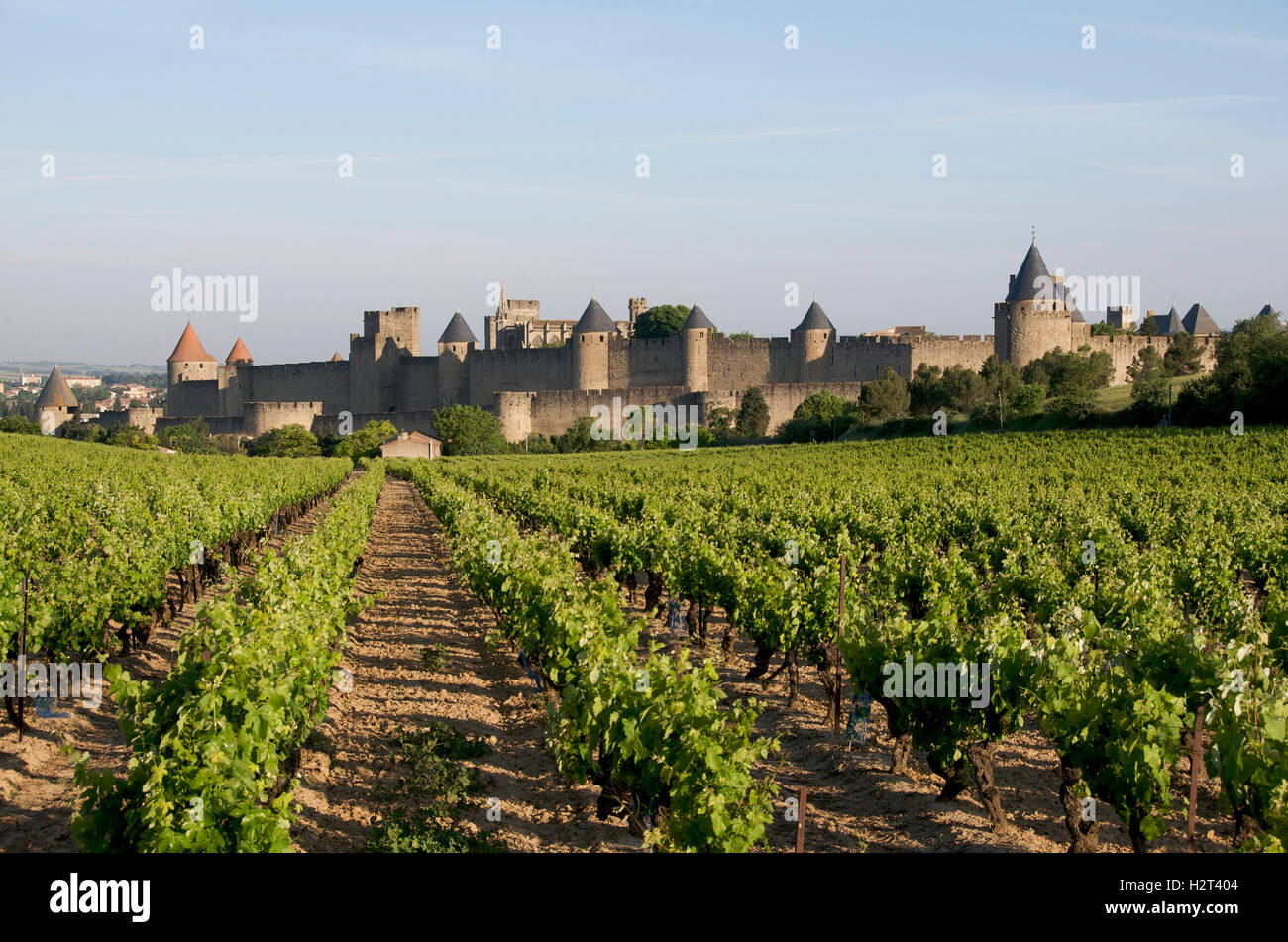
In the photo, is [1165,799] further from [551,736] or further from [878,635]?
[551,736]

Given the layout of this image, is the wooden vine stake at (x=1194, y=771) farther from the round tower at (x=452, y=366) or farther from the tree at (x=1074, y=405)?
the round tower at (x=452, y=366)

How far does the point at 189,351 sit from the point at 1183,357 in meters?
45.7

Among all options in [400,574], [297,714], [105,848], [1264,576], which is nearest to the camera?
[105,848]

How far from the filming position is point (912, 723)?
16.7 feet

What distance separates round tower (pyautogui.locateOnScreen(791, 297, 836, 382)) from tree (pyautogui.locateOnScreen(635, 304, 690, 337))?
45.8 ft

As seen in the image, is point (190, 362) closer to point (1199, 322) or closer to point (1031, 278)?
point (1031, 278)

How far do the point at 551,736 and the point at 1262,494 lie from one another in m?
13.7

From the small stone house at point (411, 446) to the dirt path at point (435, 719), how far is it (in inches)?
1312

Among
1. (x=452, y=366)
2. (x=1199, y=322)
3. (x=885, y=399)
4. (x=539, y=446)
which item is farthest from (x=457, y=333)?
(x=1199, y=322)

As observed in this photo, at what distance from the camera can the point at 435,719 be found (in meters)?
6.30

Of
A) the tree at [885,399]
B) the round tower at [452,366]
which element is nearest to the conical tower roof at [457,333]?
the round tower at [452,366]

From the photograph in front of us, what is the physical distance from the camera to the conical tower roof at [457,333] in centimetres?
4928
